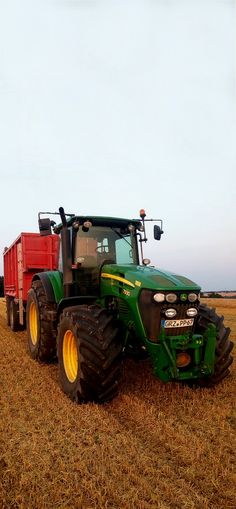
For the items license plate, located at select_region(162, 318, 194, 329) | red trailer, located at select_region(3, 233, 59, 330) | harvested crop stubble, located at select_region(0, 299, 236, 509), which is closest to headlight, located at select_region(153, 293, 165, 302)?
license plate, located at select_region(162, 318, 194, 329)

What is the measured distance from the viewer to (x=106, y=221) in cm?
614

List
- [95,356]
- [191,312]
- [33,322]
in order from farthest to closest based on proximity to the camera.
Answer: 1. [33,322]
2. [191,312]
3. [95,356]

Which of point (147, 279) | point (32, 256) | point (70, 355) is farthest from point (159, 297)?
point (32, 256)

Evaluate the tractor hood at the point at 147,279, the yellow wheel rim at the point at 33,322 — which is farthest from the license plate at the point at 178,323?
the yellow wheel rim at the point at 33,322

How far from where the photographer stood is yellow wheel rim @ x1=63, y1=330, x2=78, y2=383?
524cm

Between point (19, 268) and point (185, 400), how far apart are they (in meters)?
5.84

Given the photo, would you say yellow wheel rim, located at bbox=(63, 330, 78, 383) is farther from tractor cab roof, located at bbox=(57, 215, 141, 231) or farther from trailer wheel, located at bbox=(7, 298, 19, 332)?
trailer wheel, located at bbox=(7, 298, 19, 332)

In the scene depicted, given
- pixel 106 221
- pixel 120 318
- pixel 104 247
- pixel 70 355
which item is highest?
pixel 106 221

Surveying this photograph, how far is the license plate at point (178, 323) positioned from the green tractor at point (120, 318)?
0.5 inches

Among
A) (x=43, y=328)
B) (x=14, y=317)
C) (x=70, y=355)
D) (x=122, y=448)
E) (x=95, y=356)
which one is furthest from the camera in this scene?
(x=14, y=317)

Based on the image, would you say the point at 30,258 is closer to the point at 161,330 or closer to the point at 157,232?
the point at 157,232

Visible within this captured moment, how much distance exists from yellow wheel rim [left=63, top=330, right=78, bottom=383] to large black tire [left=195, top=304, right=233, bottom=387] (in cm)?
164

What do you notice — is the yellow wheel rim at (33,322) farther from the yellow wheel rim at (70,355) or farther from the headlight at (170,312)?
the headlight at (170,312)

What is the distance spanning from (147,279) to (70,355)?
154 centimetres
